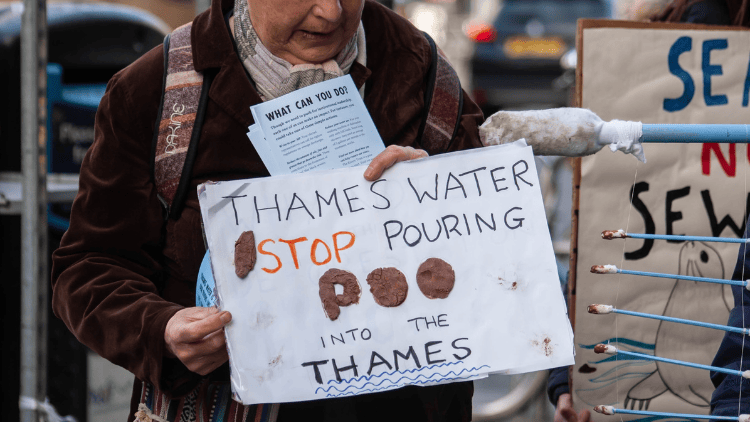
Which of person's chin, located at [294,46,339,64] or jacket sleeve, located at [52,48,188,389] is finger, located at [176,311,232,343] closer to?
jacket sleeve, located at [52,48,188,389]

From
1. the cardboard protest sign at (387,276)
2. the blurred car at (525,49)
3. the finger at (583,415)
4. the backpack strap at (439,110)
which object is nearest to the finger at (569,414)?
the finger at (583,415)

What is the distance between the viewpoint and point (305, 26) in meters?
1.50

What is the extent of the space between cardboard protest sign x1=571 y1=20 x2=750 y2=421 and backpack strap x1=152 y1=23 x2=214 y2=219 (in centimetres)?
100

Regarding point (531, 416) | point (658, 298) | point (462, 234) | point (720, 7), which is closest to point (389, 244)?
point (462, 234)

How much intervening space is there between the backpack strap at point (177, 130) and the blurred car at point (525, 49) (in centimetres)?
982

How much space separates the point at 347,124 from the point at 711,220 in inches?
43.2

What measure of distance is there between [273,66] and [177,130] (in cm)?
23

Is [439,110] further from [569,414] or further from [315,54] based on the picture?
[569,414]

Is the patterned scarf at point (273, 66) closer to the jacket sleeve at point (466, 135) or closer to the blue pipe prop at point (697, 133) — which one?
the jacket sleeve at point (466, 135)

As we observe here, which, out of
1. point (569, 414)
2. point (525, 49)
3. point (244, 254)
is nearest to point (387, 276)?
point (244, 254)

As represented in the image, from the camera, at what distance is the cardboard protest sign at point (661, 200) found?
2.04m

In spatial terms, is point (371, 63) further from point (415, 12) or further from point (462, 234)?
point (415, 12)

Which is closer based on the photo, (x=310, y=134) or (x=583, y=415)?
(x=310, y=134)

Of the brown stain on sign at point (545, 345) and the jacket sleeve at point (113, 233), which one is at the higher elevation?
the jacket sleeve at point (113, 233)
